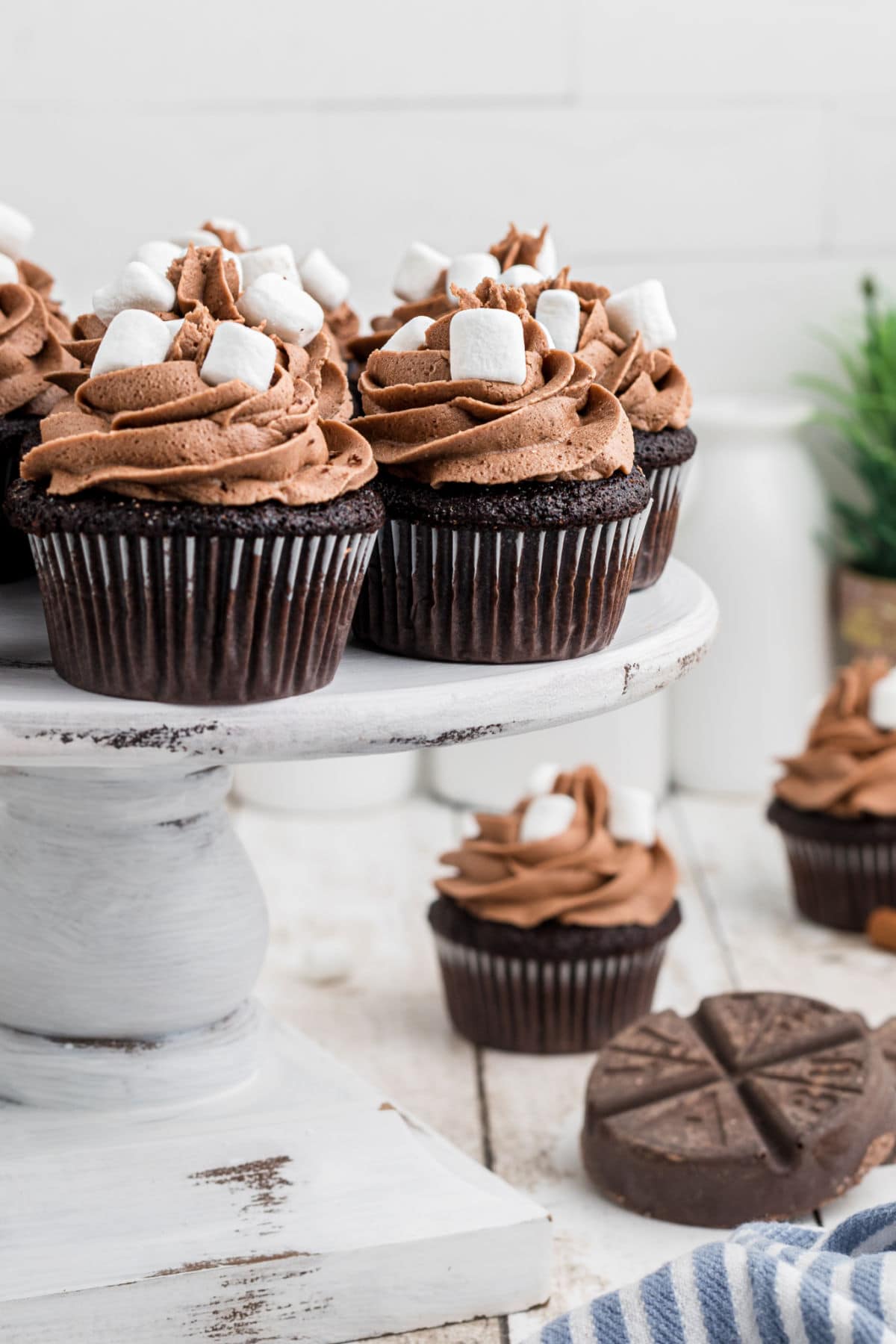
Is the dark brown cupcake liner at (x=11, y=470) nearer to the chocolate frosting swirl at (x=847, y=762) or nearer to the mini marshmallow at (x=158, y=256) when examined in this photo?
the mini marshmallow at (x=158, y=256)

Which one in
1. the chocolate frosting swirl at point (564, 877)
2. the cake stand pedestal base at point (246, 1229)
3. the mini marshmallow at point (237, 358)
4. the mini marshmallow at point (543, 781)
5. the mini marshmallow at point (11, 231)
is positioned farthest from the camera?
the mini marshmallow at point (543, 781)

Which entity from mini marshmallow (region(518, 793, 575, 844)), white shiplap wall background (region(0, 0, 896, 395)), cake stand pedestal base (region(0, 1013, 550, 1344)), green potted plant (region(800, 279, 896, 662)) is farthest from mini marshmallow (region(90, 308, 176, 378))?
green potted plant (region(800, 279, 896, 662))

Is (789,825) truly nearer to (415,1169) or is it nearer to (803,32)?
(415,1169)

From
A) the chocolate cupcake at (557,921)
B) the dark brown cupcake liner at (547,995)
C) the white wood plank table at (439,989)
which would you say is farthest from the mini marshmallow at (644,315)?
the white wood plank table at (439,989)

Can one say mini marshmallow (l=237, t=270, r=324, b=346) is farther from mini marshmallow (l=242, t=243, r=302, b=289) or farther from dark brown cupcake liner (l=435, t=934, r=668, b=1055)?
dark brown cupcake liner (l=435, t=934, r=668, b=1055)

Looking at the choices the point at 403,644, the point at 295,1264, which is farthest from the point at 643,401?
the point at 295,1264

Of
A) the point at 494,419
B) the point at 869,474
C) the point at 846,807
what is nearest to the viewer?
the point at 494,419

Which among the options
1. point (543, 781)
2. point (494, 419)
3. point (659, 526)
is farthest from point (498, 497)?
point (543, 781)

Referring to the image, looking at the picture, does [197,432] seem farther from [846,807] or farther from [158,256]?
[846,807]
